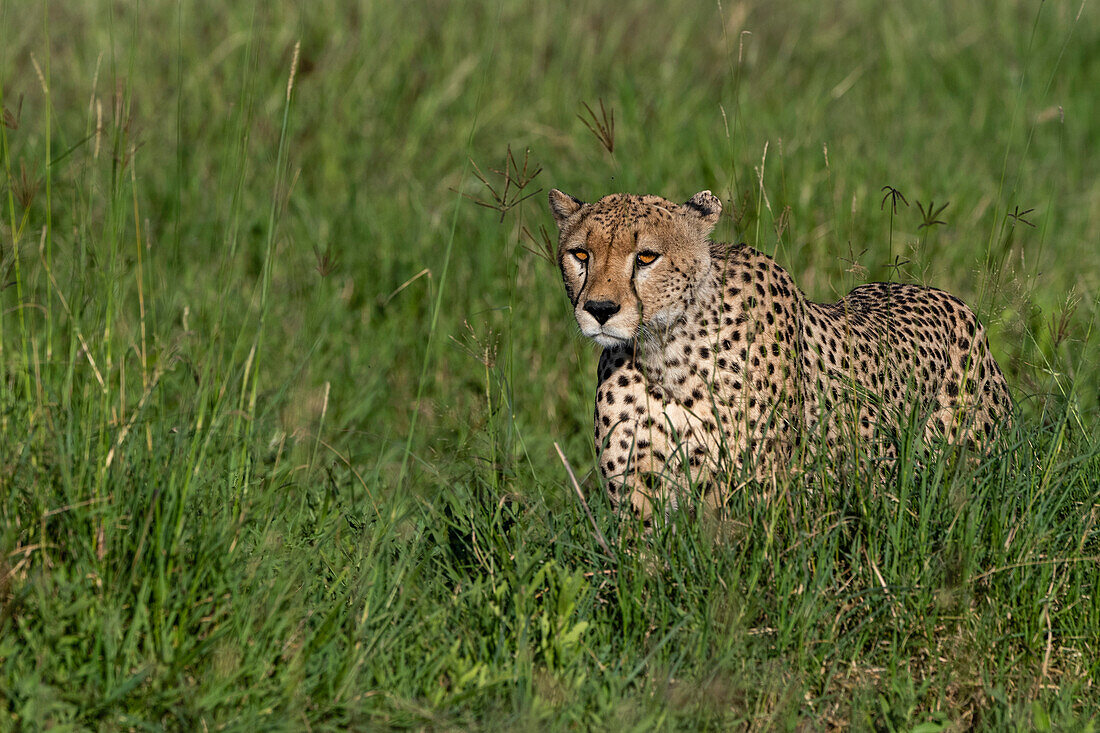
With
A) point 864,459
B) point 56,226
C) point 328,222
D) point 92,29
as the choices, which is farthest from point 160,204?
point 864,459

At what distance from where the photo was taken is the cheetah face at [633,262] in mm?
3279

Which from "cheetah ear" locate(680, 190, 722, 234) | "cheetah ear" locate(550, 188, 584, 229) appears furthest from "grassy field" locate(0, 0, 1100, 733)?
"cheetah ear" locate(680, 190, 722, 234)

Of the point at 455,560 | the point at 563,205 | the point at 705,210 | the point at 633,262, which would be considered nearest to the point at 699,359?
the point at 633,262

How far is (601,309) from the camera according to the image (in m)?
3.26

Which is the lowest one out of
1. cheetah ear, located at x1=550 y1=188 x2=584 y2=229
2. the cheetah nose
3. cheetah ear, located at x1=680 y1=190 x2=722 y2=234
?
the cheetah nose

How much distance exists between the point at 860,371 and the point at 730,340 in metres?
0.48

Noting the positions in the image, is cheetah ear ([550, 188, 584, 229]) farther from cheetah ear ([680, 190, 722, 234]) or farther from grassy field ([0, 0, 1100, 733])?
cheetah ear ([680, 190, 722, 234])

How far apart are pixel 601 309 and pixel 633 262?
0.20 metres

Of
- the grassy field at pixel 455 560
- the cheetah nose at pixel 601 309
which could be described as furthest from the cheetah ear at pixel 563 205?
the cheetah nose at pixel 601 309

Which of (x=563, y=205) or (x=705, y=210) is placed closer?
(x=705, y=210)

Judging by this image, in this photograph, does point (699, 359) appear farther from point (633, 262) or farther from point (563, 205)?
point (563, 205)

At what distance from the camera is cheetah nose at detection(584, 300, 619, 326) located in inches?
128

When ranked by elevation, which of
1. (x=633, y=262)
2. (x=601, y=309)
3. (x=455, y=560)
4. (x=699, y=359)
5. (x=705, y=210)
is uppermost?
(x=705, y=210)

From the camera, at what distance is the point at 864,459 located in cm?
308
